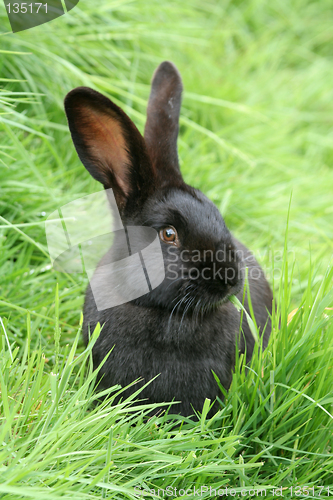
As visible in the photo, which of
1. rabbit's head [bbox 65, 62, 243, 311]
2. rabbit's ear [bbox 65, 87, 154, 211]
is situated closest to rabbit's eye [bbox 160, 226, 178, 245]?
rabbit's head [bbox 65, 62, 243, 311]

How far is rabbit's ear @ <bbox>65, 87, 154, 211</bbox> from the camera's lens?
8.71 ft

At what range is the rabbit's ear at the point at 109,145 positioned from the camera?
104 inches

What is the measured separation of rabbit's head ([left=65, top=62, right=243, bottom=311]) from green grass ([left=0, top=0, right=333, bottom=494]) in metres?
0.37

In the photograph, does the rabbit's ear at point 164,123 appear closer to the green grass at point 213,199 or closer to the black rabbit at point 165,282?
the black rabbit at point 165,282

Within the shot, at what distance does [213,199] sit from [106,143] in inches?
77.5

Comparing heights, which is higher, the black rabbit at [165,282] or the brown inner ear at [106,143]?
the brown inner ear at [106,143]

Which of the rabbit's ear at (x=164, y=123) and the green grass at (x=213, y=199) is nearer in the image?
the green grass at (x=213, y=199)

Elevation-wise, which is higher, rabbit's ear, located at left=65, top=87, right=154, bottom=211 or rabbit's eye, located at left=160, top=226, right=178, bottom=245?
rabbit's ear, located at left=65, top=87, right=154, bottom=211

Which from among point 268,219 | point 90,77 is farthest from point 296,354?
point 90,77

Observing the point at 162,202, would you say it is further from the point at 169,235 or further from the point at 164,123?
the point at 164,123

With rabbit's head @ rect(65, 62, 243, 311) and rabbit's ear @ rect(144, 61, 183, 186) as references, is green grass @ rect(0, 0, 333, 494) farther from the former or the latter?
rabbit's ear @ rect(144, 61, 183, 186)

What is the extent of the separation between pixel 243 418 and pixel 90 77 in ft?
10.5

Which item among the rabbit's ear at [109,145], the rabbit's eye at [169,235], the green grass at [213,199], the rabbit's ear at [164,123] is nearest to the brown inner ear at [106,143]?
the rabbit's ear at [109,145]

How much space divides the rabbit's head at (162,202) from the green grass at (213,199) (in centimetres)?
37
